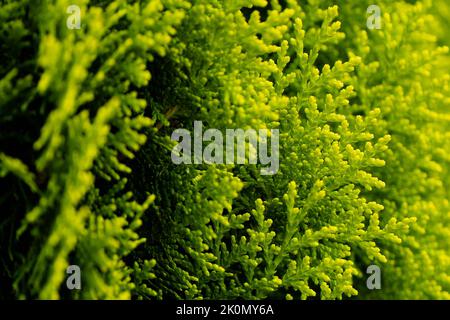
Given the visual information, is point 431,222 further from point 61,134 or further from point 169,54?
point 61,134

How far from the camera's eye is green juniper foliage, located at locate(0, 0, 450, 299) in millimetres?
2279

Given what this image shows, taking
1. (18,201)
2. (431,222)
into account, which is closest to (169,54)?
(18,201)

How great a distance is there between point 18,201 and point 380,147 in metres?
2.04

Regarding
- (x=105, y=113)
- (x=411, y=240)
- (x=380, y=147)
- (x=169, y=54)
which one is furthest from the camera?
(x=411, y=240)

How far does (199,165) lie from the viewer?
9.63ft

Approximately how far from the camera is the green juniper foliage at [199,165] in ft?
7.48

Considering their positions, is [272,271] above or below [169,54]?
below

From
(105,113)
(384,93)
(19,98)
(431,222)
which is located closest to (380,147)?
(384,93)

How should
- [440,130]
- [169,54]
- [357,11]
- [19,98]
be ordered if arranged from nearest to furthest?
[19,98], [169,54], [357,11], [440,130]

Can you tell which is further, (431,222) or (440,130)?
(440,130)

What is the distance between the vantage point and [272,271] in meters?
3.07
